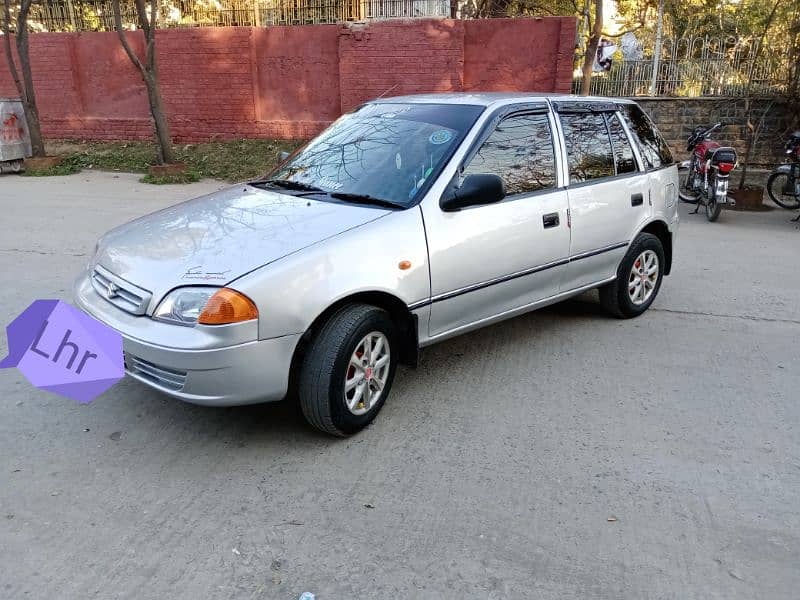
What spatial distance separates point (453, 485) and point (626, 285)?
2.79 m

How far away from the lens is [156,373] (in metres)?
3.22

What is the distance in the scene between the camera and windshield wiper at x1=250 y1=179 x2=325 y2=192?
13.8ft

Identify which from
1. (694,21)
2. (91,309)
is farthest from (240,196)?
(694,21)

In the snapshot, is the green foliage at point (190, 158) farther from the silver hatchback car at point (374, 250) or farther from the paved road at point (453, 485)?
the paved road at point (453, 485)

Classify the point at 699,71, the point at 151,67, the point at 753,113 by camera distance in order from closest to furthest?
the point at 753,113
the point at 699,71
the point at 151,67

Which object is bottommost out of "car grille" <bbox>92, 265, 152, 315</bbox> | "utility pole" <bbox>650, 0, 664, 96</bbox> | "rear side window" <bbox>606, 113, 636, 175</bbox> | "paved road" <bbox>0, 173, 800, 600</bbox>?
"paved road" <bbox>0, 173, 800, 600</bbox>

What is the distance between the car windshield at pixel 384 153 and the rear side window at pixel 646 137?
1.75 meters

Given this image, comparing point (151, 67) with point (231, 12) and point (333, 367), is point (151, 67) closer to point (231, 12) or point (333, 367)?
point (231, 12)

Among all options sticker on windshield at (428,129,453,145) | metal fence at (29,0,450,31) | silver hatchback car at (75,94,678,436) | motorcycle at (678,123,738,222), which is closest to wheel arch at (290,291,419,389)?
silver hatchback car at (75,94,678,436)

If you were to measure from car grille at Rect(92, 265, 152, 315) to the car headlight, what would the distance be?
12 centimetres

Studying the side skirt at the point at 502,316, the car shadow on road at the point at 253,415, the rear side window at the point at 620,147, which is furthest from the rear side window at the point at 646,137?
the car shadow on road at the point at 253,415

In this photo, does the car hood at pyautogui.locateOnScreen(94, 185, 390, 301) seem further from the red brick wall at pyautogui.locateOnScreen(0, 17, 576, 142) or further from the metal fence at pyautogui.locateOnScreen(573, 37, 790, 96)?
the metal fence at pyautogui.locateOnScreen(573, 37, 790, 96)

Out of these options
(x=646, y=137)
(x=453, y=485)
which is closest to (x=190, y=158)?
(x=646, y=137)

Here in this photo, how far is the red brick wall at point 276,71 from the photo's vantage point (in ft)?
46.2
